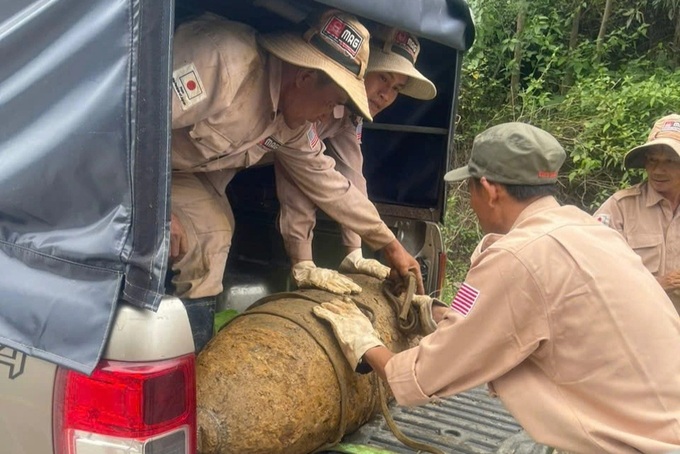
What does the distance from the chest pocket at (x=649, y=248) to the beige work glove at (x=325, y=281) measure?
1.51 metres

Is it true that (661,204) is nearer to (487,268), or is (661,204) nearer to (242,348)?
(487,268)

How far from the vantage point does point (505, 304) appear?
1914 millimetres

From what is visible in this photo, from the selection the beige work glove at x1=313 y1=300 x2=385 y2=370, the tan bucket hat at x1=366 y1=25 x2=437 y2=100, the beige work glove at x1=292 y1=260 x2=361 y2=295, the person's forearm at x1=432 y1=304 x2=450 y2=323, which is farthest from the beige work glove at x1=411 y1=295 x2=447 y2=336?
the tan bucket hat at x1=366 y1=25 x2=437 y2=100

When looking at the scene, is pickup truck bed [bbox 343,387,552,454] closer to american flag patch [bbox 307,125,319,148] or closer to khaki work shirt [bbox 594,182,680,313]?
american flag patch [bbox 307,125,319,148]

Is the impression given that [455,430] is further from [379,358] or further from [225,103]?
[225,103]

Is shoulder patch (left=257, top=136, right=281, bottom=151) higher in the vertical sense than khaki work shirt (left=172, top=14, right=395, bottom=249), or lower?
lower

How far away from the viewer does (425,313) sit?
9.27ft

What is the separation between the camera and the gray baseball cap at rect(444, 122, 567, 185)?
6.93 feet

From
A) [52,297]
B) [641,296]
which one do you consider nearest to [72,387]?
[52,297]

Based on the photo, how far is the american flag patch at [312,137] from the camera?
9.80ft

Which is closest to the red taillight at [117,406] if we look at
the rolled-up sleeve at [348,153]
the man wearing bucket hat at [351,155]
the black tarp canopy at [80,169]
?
the black tarp canopy at [80,169]

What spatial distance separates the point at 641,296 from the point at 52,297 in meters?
1.42

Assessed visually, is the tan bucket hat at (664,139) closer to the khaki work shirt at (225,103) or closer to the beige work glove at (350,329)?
the khaki work shirt at (225,103)

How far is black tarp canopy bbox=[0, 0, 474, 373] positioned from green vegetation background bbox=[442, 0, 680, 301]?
4.99 meters
